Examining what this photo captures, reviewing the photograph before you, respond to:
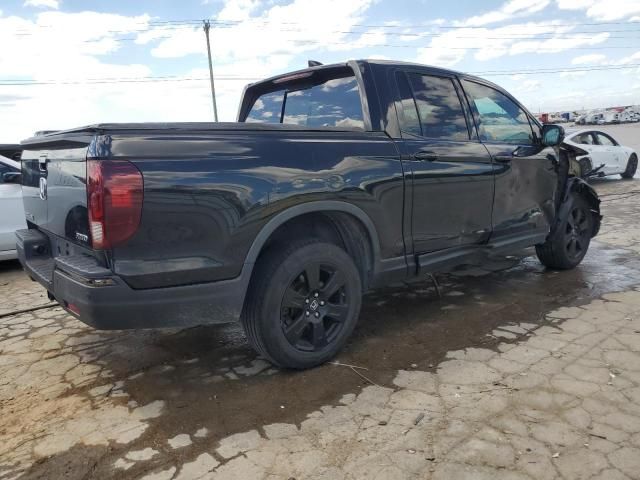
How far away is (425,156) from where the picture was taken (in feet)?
12.1

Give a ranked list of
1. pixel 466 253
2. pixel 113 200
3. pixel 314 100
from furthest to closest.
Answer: pixel 466 253
pixel 314 100
pixel 113 200

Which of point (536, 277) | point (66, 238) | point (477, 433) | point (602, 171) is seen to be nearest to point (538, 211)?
point (536, 277)

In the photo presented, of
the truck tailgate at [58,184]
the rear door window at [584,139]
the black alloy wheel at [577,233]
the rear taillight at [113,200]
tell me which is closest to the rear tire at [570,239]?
the black alloy wheel at [577,233]

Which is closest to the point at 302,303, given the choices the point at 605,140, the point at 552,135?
the point at 552,135

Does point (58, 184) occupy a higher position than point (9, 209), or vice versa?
point (58, 184)

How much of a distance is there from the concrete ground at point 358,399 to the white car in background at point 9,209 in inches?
77.7

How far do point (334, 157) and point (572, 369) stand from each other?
197cm

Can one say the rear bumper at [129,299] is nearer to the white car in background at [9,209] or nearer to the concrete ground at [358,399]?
the concrete ground at [358,399]

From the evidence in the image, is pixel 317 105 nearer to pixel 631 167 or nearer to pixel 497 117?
pixel 497 117

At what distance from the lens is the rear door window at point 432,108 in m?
3.74

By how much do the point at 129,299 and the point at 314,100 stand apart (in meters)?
2.17

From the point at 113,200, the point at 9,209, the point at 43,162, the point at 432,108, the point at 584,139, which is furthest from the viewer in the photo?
the point at 584,139

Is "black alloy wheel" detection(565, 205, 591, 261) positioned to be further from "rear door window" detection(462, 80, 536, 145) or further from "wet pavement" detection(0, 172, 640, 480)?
"rear door window" detection(462, 80, 536, 145)

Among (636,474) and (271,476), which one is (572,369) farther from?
(271,476)
